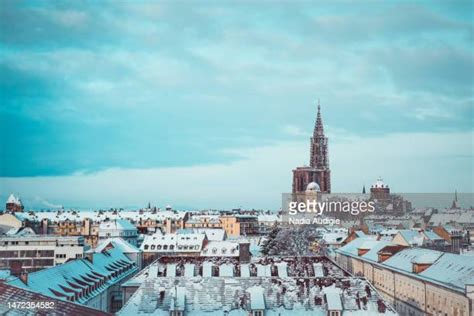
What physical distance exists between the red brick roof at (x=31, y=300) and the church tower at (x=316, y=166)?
133726mm

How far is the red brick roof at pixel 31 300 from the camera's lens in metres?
14.0

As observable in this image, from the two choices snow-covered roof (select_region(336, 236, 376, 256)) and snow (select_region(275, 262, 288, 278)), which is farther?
snow-covered roof (select_region(336, 236, 376, 256))

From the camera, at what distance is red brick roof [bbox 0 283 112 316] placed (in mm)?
13969

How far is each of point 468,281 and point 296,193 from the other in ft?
366

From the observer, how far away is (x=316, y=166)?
5920 inches

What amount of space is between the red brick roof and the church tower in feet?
439

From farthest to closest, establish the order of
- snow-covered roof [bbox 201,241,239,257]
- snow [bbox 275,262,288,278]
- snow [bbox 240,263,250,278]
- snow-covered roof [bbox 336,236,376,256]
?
snow-covered roof [bbox 201,241,239,257], snow-covered roof [bbox 336,236,376,256], snow [bbox 275,262,288,278], snow [bbox 240,263,250,278]

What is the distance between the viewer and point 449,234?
64438 millimetres

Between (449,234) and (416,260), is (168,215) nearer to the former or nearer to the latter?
(449,234)

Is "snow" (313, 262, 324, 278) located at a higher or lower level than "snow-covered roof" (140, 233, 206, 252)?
higher

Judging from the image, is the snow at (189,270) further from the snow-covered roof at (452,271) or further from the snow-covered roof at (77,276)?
the snow-covered roof at (452,271)

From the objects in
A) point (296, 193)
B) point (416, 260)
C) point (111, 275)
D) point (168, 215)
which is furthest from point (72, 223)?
point (416, 260)

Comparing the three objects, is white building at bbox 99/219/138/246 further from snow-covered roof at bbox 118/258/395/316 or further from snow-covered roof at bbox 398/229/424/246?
snow-covered roof at bbox 118/258/395/316

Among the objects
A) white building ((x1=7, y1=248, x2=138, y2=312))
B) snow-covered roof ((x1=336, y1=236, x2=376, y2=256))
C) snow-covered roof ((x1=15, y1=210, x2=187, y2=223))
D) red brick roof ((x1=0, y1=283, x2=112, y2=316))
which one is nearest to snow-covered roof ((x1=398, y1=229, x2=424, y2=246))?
snow-covered roof ((x1=336, y1=236, x2=376, y2=256))
